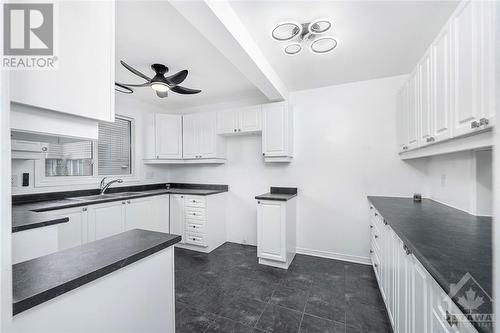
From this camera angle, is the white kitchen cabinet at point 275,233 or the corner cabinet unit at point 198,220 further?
the corner cabinet unit at point 198,220

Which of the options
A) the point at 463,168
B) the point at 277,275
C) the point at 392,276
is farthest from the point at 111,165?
the point at 463,168

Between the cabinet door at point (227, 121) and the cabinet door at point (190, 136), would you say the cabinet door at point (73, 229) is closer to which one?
the cabinet door at point (190, 136)

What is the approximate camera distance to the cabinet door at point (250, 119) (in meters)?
3.24

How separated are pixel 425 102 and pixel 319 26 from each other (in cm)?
111

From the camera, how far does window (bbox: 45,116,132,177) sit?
2.81 metres

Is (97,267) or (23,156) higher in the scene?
(23,156)

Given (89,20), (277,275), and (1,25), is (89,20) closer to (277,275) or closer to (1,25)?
(1,25)

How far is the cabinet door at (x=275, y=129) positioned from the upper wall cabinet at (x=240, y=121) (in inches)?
5.2

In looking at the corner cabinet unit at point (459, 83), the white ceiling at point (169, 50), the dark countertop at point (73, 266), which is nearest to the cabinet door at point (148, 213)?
the white ceiling at point (169, 50)

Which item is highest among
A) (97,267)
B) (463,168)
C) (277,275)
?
(463,168)

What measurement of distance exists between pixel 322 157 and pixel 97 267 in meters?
2.94

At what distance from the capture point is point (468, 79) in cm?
116

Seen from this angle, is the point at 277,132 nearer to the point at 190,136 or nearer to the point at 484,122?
the point at 190,136

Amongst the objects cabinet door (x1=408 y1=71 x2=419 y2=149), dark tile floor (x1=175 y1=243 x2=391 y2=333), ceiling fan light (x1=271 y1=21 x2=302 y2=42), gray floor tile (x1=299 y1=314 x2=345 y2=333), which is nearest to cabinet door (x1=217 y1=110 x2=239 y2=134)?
ceiling fan light (x1=271 y1=21 x2=302 y2=42)
